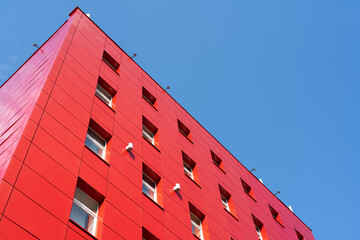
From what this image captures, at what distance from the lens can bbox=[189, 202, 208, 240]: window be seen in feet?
63.8

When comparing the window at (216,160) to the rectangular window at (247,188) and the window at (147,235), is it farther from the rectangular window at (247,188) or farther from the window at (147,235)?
the window at (147,235)

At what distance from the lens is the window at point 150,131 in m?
22.4

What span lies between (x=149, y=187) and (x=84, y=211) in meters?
5.21

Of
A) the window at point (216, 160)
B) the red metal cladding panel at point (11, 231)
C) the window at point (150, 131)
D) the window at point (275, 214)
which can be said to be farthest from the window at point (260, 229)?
the red metal cladding panel at point (11, 231)

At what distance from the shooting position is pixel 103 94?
2153 centimetres

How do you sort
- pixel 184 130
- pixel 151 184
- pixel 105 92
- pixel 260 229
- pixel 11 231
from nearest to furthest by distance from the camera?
1. pixel 11 231
2. pixel 151 184
3. pixel 105 92
4. pixel 260 229
5. pixel 184 130

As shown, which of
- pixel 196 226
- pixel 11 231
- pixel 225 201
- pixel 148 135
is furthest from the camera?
pixel 225 201

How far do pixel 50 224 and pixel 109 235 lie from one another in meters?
2.34

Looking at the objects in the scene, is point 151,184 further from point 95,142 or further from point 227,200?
point 227,200

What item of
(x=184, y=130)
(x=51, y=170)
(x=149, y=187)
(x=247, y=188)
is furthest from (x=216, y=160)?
(x=51, y=170)

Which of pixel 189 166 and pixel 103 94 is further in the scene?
pixel 189 166

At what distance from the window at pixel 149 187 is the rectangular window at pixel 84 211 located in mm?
3902

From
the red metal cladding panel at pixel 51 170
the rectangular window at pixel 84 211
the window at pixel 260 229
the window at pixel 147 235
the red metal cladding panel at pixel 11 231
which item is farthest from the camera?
the window at pixel 260 229

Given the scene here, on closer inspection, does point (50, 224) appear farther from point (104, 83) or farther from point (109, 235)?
point (104, 83)
